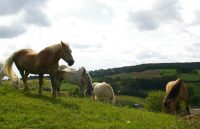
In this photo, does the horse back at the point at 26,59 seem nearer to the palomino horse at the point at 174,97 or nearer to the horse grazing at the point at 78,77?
the horse grazing at the point at 78,77

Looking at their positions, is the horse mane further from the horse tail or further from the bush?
the bush

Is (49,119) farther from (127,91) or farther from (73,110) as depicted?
(127,91)

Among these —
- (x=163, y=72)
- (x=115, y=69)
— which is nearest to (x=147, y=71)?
(x=163, y=72)

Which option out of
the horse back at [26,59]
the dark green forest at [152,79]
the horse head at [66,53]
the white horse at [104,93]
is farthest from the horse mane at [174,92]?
the dark green forest at [152,79]

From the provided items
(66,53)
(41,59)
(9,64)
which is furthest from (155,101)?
(66,53)

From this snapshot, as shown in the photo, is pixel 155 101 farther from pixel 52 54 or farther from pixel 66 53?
pixel 66 53

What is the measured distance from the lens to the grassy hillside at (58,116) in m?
15.3

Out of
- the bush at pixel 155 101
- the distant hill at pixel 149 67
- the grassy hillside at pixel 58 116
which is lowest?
the bush at pixel 155 101

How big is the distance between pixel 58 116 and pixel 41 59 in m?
6.01

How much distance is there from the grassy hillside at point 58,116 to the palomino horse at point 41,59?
6.56ft

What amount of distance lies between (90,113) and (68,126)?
3434mm

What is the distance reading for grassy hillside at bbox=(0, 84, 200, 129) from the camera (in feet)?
50.1

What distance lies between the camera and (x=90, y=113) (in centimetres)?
1847

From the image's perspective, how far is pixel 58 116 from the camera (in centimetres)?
1652
